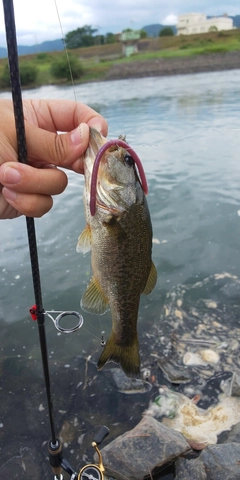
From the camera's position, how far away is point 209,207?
805 cm

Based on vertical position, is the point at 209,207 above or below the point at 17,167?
below

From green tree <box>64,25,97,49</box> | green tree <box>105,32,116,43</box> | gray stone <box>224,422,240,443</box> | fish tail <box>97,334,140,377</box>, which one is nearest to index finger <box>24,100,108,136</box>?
fish tail <box>97,334,140,377</box>

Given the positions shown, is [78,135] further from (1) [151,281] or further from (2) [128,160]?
(1) [151,281]

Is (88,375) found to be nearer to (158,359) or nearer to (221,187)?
(158,359)

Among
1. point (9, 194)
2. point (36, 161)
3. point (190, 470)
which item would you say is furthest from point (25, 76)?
point (190, 470)

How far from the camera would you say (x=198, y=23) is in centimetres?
12525

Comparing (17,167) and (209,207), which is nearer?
(17,167)

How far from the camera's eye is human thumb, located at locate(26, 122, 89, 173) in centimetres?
214

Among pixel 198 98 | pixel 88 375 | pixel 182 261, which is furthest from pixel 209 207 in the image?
pixel 198 98

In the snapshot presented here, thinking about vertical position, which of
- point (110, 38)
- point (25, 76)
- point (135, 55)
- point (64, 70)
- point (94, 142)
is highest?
point (110, 38)

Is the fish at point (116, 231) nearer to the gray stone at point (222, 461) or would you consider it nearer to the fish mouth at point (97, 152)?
the fish mouth at point (97, 152)

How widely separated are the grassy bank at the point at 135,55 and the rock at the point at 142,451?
49.9 metres

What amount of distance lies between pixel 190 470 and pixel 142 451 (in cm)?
42

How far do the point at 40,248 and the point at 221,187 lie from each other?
4.52 meters
